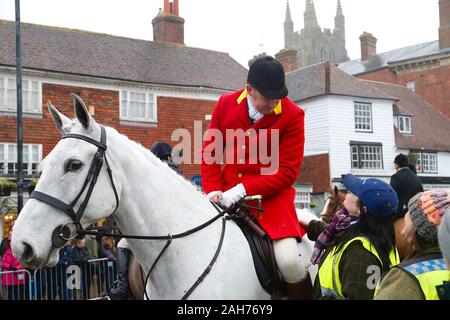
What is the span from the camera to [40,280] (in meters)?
10.0

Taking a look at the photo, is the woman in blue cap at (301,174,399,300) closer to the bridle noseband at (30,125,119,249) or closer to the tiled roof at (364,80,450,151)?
the bridle noseband at (30,125,119,249)

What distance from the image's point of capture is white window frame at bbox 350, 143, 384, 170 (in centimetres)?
3231

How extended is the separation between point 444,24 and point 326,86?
23308 mm

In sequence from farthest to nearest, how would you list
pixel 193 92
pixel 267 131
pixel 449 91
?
pixel 449 91 < pixel 193 92 < pixel 267 131

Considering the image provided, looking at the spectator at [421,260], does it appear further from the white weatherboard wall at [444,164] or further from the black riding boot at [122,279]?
the white weatherboard wall at [444,164]

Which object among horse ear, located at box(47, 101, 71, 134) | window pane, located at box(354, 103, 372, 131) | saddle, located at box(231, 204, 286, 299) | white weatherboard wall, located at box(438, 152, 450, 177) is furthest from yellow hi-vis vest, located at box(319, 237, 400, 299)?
white weatherboard wall, located at box(438, 152, 450, 177)

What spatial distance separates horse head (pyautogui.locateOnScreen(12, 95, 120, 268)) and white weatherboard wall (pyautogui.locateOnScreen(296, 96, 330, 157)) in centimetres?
2864

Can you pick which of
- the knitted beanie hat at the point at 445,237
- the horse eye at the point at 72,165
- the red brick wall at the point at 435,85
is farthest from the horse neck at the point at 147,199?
the red brick wall at the point at 435,85

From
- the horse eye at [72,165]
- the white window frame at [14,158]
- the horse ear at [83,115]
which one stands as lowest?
the horse eye at [72,165]

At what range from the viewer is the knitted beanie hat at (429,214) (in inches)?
95.3

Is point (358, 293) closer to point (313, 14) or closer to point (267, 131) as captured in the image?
point (267, 131)

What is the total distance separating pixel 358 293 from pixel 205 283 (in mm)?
1097

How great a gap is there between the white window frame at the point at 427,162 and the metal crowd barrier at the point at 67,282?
29.6 m
